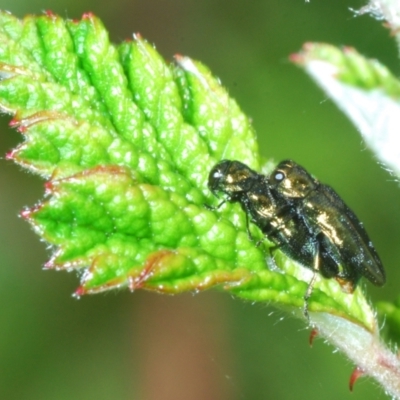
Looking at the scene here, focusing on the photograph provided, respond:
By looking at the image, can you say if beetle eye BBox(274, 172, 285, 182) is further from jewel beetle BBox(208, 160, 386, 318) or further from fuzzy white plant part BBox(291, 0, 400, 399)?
fuzzy white plant part BBox(291, 0, 400, 399)

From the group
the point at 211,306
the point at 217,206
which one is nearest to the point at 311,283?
the point at 217,206

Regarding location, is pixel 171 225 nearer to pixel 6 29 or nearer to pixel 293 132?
pixel 6 29

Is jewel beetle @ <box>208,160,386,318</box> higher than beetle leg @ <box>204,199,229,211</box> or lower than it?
lower

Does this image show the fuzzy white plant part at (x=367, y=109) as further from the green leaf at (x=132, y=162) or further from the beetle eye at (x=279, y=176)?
the beetle eye at (x=279, y=176)

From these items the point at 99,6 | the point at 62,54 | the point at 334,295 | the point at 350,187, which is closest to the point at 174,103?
the point at 62,54

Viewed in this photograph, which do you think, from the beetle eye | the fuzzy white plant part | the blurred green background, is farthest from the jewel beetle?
the blurred green background
